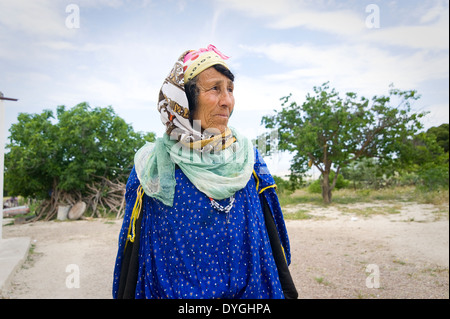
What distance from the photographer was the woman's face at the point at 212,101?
1.49 meters

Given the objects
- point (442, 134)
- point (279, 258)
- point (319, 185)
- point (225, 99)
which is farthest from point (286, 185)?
point (442, 134)

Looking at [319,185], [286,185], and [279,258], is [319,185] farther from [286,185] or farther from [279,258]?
[279,258]

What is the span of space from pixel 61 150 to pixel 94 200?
215 centimetres

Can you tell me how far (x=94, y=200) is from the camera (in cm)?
1227

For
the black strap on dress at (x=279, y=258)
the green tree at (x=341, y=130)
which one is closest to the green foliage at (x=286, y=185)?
the green tree at (x=341, y=130)

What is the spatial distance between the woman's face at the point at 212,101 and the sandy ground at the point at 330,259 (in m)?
3.41

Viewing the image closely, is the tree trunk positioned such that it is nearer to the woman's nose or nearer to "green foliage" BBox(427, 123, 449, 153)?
the woman's nose

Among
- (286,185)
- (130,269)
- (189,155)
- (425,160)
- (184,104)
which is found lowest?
(286,185)

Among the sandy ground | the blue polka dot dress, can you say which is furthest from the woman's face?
the sandy ground

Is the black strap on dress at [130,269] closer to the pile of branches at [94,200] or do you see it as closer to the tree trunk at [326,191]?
the pile of branches at [94,200]

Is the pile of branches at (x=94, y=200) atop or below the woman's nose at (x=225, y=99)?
below

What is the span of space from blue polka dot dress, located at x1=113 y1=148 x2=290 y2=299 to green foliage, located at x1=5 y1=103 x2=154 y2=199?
10858mm

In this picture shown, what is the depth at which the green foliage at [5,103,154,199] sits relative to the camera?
441 inches
